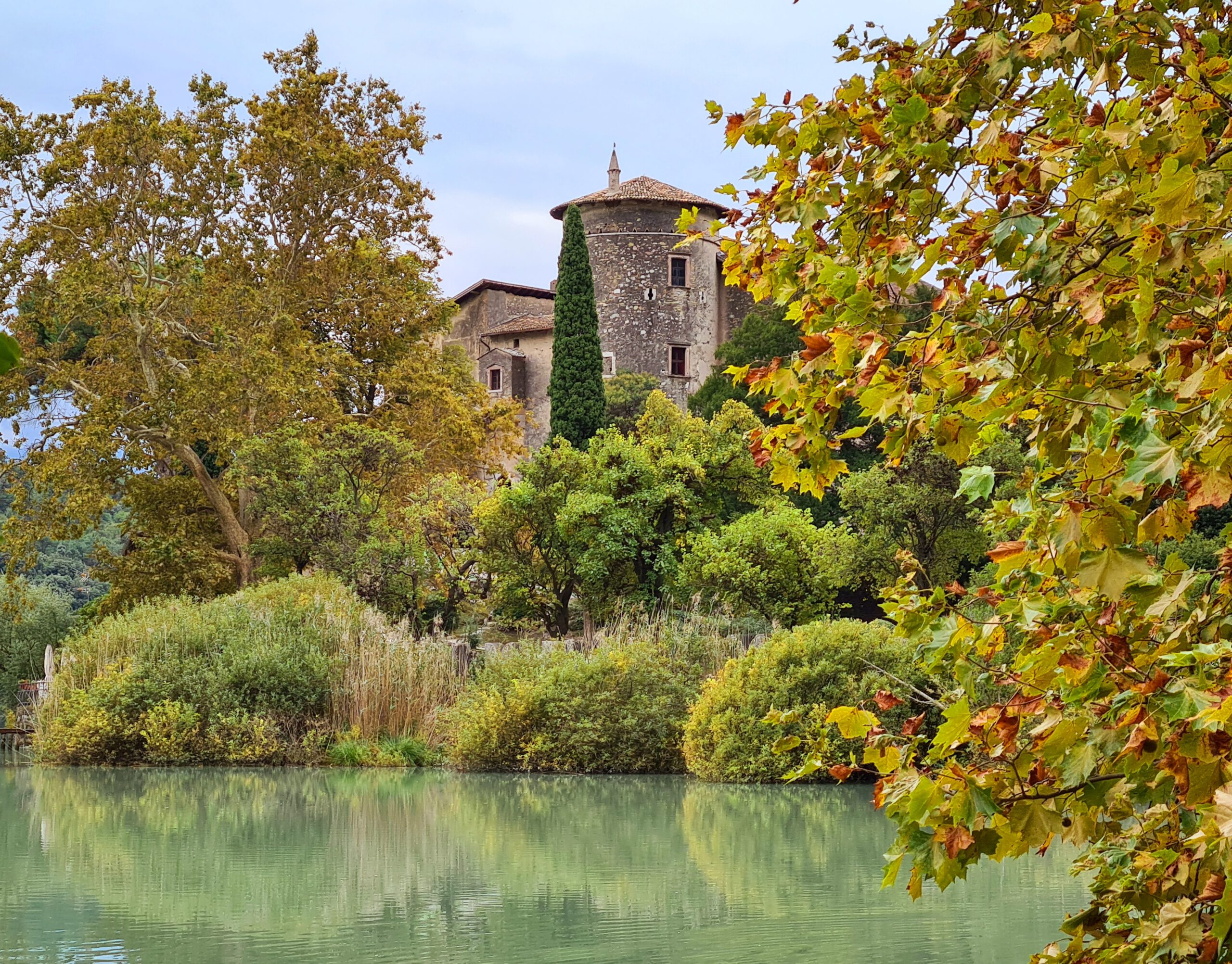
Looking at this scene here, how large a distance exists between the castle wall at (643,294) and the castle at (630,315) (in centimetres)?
2

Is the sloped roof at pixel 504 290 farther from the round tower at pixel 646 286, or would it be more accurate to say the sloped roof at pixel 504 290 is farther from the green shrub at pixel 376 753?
the green shrub at pixel 376 753

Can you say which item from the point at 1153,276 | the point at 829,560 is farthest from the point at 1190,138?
the point at 829,560

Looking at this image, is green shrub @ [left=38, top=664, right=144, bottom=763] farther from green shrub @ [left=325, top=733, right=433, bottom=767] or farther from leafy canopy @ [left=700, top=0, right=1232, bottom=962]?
leafy canopy @ [left=700, top=0, right=1232, bottom=962]

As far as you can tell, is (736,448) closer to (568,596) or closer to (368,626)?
(568,596)

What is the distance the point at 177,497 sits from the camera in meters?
23.4

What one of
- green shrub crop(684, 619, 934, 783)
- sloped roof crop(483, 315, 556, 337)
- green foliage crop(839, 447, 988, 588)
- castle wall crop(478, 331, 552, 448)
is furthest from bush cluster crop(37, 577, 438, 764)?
sloped roof crop(483, 315, 556, 337)

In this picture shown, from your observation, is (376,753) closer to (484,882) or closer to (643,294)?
(484,882)

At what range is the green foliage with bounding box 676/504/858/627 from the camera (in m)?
18.6

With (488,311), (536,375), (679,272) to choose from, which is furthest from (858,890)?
(488,311)

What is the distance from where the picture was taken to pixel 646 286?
45.3 meters

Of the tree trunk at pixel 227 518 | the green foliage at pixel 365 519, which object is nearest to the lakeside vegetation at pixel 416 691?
the green foliage at pixel 365 519

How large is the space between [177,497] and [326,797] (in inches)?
500

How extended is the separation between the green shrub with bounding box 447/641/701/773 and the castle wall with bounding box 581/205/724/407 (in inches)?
1243

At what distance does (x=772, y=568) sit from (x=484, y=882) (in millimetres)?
11462
